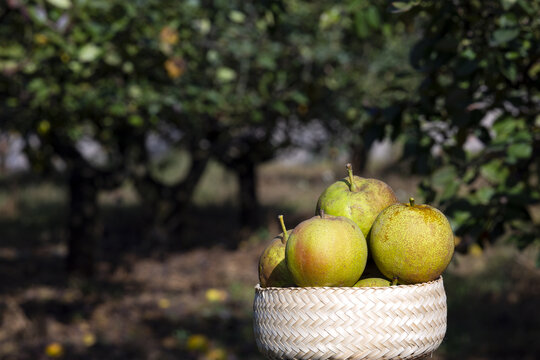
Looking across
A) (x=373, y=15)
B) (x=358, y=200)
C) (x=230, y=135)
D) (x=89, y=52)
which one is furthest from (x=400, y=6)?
(x=230, y=135)

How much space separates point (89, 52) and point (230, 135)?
199 inches

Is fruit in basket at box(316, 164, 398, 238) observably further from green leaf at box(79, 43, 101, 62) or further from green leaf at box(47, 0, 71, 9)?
green leaf at box(79, 43, 101, 62)

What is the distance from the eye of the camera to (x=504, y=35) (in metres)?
2.80

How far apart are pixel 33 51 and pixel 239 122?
3.39 m

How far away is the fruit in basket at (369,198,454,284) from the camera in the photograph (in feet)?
6.04

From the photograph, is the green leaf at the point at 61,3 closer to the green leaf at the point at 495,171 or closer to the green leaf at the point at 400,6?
the green leaf at the point at 400,6

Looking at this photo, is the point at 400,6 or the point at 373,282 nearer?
the point at 373,282

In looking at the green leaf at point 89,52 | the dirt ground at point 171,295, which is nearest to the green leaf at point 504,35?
the dirt ground at point 171,295

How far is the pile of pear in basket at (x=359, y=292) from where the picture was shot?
5.84 ft

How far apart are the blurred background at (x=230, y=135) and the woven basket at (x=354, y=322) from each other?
127 centimetres

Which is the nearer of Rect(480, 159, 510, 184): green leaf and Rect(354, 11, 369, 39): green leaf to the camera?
Rect(480, 159, 510, 184): green leaf

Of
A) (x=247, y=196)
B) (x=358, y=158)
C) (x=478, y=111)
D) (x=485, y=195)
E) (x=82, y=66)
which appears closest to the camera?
(x=485, y=195)

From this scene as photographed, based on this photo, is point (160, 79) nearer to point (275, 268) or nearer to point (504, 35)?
point (504, 35)

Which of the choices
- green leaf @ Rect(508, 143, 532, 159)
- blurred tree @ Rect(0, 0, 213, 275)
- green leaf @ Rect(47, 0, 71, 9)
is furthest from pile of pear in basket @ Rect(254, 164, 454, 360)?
blurred tree @ Rect(0, 0, 213, 275)
